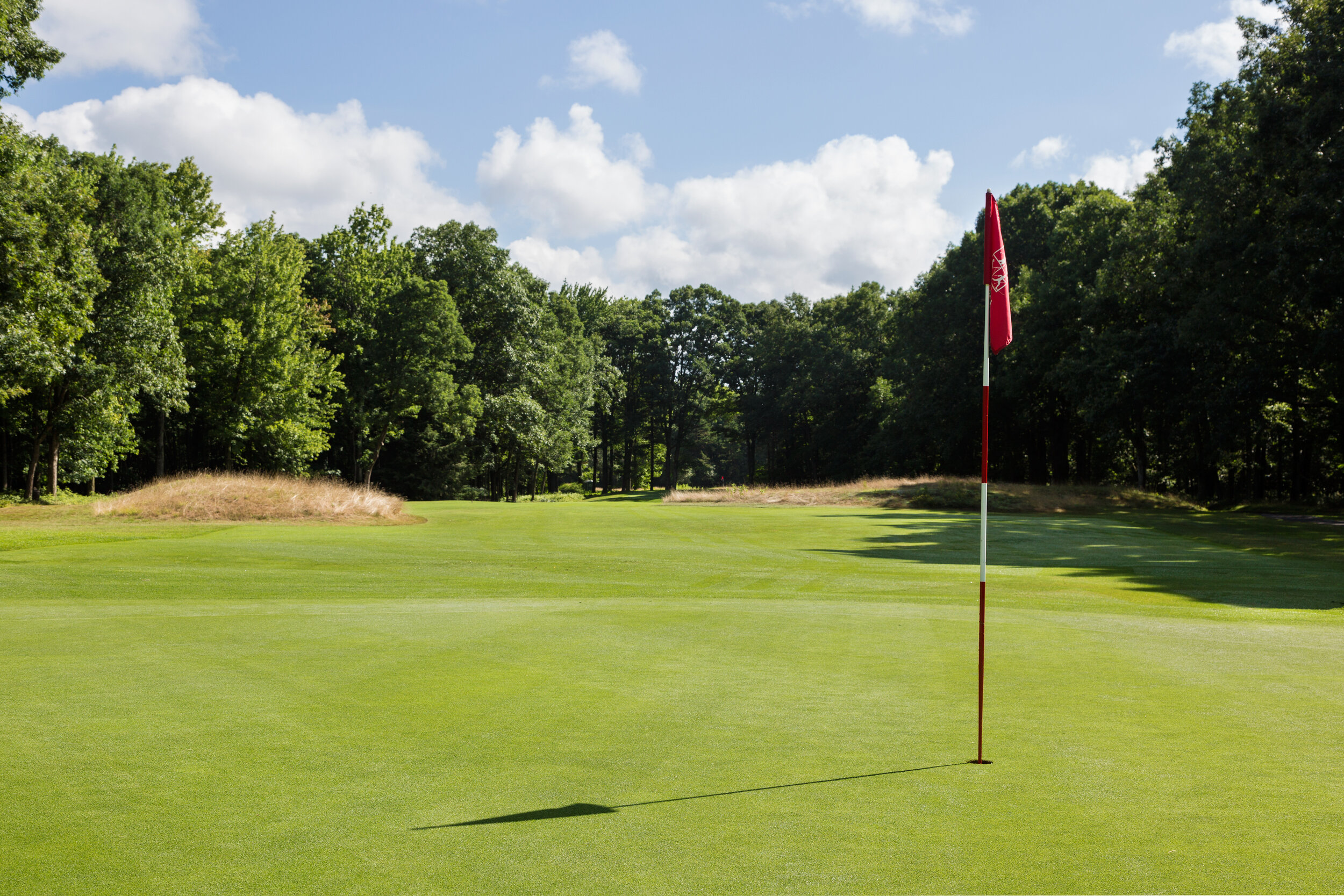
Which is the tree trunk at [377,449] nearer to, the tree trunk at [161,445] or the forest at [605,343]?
the forest at [605,343]

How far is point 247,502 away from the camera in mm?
28453

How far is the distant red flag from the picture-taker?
590 cm

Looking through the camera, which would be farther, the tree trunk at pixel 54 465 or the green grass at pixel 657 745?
the tree trunk at pixel 54 465

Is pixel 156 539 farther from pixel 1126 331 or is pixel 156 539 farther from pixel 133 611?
pixel 1126 331

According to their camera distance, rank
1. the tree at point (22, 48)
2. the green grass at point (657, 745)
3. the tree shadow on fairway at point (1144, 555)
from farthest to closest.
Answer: the tree at point (22, 48) → the tree shadow on fairway at point (1144, 555) → the green grass at point (657, 745)

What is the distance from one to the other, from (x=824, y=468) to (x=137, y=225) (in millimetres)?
57799

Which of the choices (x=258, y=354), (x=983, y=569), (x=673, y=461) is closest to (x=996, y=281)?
(x=983, y=569)

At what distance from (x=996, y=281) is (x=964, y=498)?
38.6m

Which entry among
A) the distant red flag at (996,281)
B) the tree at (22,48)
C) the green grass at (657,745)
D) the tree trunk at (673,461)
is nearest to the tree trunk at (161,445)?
the tree at (22,48)

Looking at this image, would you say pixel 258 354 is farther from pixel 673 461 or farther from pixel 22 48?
pixel 673 461

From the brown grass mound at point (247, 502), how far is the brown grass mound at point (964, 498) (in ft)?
64.2

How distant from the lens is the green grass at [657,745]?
3.55m

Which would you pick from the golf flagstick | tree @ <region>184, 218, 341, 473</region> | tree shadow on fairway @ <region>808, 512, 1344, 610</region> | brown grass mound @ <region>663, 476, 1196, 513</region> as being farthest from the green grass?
tree @ <region>184, 218, 341, 473</region>

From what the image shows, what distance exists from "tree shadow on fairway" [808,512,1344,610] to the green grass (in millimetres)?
2496
